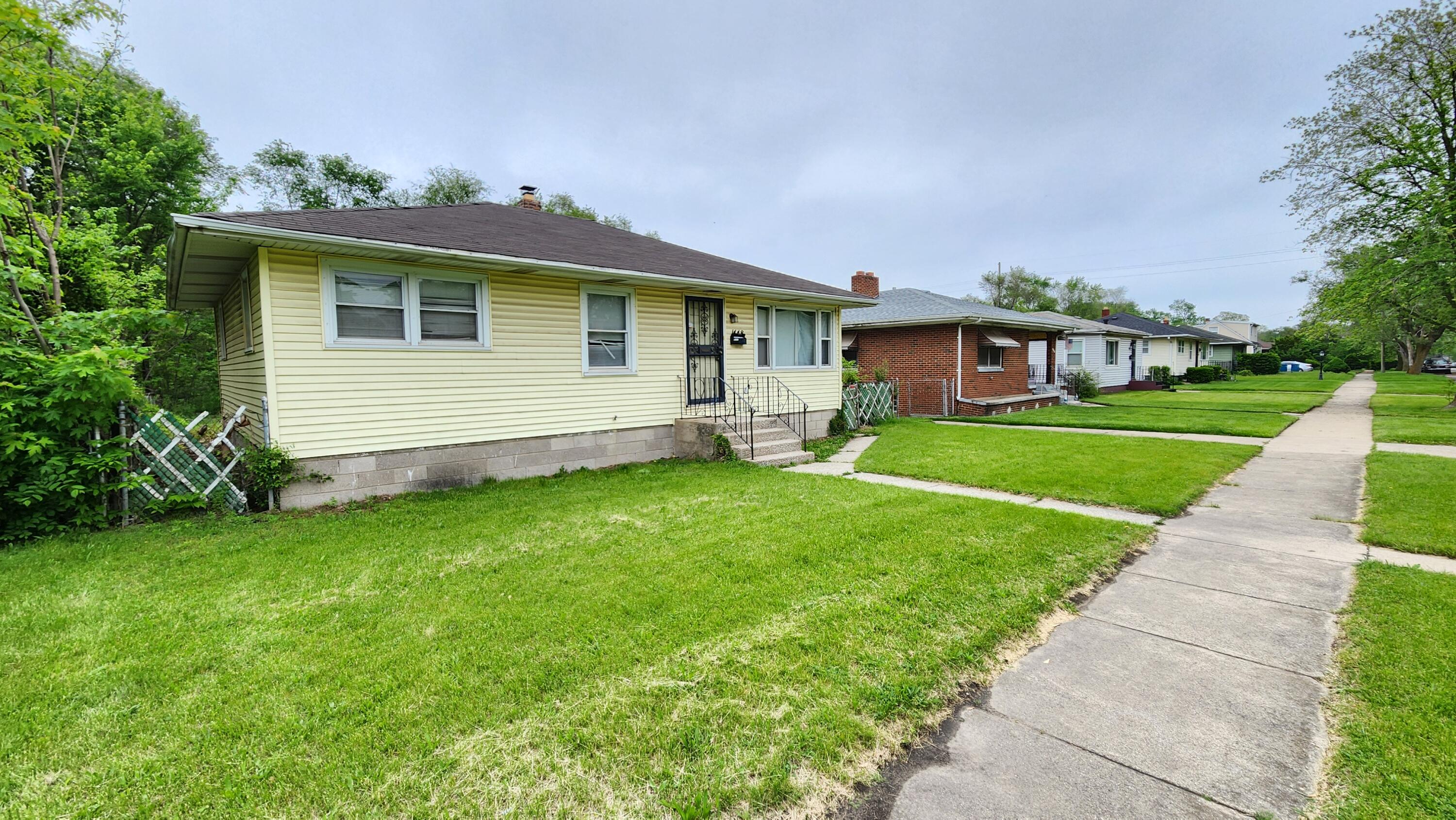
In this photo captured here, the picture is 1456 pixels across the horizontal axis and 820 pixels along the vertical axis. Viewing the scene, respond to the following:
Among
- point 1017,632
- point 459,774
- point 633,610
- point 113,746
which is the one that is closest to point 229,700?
point 113,746

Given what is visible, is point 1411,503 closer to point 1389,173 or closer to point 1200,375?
Answer: point 1389,173

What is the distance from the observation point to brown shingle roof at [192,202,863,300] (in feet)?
21.7

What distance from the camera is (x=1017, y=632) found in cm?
334

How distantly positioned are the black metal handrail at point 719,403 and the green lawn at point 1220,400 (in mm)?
14766

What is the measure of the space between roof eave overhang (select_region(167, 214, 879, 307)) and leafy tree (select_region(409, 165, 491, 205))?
19.4 m

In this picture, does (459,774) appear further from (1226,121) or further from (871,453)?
(1226,121)

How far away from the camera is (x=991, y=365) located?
18.7m

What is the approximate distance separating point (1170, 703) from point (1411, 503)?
6.15m

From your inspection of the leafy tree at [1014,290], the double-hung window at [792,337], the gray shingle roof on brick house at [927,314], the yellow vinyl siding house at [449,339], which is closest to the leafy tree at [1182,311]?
the leafy tree at [1014,290]

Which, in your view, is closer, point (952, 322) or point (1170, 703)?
point (1170, 703)

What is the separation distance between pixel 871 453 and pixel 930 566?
5880mm

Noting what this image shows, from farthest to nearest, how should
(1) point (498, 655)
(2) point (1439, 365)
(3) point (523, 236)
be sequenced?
(2) point (1439, 365), (3) point (523, 236), (1) point (498, 655)

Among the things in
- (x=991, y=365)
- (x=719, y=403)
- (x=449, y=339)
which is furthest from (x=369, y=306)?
(x=991, y=365)

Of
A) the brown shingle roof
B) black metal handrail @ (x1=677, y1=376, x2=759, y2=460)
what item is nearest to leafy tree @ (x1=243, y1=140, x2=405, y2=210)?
the brown shingle roof
